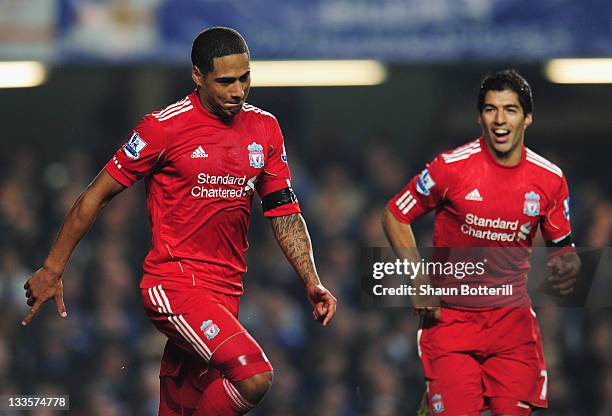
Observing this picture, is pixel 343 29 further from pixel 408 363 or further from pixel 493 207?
pixel 493 207

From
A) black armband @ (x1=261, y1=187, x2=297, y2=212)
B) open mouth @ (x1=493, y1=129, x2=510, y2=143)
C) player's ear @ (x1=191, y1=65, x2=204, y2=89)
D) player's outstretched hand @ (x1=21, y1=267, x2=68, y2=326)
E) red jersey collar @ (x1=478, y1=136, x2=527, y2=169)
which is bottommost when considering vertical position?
player's outstretched hand @ (x1=21, y1=267, x2=68, y2=326)

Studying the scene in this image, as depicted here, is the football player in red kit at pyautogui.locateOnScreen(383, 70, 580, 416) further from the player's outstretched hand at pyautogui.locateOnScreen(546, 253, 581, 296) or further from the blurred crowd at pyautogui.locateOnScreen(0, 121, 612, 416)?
the blurred crowd at pyautogui.locateOnScreen(0, 121, 612, 416)

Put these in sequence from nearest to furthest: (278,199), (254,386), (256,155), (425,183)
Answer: (254,386), (256,155), (278,199), (425,183)

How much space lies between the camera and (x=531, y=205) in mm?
5695

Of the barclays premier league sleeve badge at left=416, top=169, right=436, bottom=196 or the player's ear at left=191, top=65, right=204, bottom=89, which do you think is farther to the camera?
the barclays premier league sleeve badge at left=416, top=169, right=436, bottom=196

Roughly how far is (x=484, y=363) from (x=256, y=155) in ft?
4.91

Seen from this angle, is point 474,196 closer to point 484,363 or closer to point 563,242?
point 563,242

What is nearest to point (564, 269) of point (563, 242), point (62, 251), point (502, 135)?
point (563, 242)

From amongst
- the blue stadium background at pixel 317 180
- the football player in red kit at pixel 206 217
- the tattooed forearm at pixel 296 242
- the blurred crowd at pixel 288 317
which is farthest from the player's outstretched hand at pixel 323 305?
the blurred crowd at pixel 288 317

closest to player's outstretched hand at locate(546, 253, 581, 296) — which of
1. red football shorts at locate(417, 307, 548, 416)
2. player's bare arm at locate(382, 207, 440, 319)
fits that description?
red football shorts at locate(417, 307, 548, 416)

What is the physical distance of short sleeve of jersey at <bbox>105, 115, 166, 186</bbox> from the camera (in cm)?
514

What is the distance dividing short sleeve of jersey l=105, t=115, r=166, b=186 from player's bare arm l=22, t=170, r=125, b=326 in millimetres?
56

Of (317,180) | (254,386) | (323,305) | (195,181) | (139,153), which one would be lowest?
(254,386)

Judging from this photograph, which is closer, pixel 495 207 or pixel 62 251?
pixel 62 251
